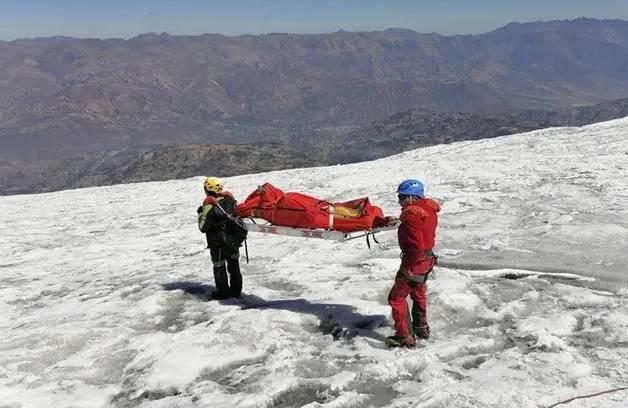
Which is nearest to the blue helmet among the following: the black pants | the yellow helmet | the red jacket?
the red jacket

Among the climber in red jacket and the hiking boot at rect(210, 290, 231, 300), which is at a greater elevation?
the climber in red jacket

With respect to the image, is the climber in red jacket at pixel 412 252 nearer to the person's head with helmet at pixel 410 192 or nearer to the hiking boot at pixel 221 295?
the person's head with helmet at pixel 410 192

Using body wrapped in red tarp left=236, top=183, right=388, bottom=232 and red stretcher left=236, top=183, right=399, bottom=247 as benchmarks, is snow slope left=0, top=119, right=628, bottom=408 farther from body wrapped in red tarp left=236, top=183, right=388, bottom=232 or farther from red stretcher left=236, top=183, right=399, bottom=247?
body wrapped in red tarp left=236, top=183, right=388, bottom=232

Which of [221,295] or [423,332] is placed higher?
[221,295]

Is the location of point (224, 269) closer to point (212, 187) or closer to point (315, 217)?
point (212, 187)

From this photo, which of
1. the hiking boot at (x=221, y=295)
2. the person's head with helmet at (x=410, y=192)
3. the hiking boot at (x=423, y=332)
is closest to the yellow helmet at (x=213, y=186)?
the hiking boot at (x=221, y=295)

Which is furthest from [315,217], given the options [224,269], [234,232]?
[224,269]

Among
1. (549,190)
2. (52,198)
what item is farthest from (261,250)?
(52,198)
